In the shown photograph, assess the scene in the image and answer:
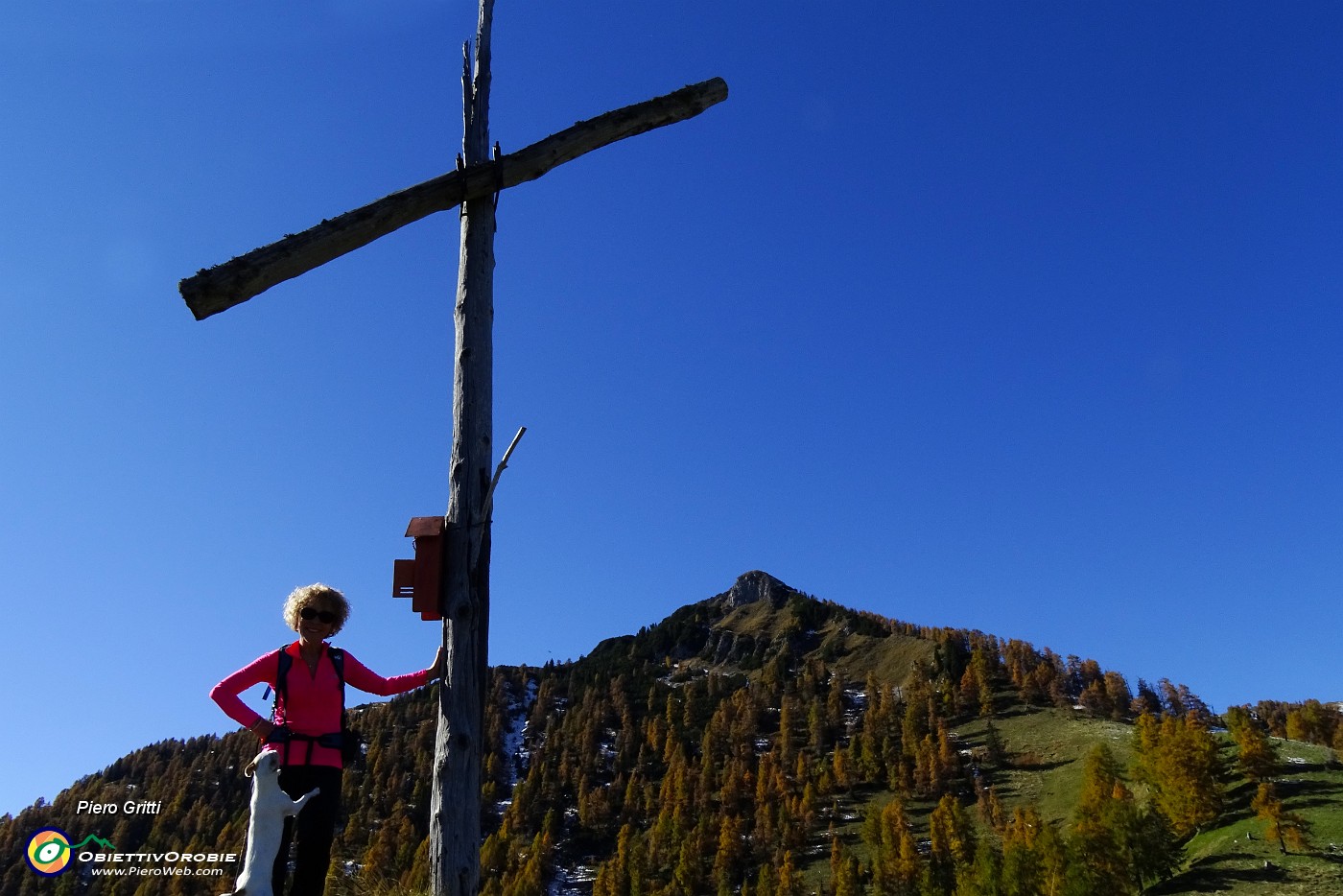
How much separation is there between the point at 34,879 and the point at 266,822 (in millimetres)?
183837

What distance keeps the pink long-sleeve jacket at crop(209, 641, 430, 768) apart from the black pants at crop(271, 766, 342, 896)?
0.07 metres

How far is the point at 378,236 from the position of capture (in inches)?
234

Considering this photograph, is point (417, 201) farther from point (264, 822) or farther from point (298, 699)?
point (264, 822)

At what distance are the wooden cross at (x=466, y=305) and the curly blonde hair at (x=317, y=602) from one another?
0.68 metres

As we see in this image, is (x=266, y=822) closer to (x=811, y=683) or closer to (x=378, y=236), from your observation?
(x=378, y=236)

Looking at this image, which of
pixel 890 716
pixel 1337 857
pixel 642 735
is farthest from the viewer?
pixel 642 735

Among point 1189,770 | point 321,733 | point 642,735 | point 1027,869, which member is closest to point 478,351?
point 321,733

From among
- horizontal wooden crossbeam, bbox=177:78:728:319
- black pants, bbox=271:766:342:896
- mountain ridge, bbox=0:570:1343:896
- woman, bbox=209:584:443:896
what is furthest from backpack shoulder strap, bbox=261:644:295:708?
mountain ridge, bbox=0:570:1343:896

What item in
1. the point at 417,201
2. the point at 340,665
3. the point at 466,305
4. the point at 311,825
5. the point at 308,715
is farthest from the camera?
the point at 417,201

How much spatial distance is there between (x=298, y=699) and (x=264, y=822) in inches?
30.8

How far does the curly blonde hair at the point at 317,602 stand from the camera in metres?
5.24

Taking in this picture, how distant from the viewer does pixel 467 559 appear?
5234mm

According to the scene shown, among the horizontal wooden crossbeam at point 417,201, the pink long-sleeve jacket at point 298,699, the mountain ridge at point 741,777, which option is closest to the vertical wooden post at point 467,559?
the horizontal wooden crossbeam at point 417,201

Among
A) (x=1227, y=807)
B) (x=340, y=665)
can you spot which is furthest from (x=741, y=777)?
(x=340, y=665)
